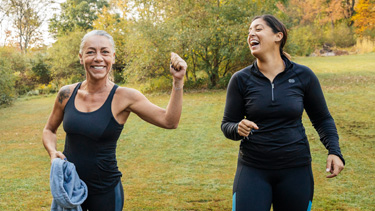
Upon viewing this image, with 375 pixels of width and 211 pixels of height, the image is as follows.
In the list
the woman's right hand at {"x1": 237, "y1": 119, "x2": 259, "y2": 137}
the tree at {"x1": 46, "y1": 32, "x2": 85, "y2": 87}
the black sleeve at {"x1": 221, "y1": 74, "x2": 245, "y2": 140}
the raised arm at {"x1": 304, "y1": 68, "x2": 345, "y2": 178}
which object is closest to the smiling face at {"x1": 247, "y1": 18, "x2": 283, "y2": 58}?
the black sleeve at {"x1": 221, "y1": 74, "x2": 245, "y2": 140}

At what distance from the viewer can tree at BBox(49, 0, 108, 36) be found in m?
36.4

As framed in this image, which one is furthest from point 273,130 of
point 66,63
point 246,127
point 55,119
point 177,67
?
point 66,63

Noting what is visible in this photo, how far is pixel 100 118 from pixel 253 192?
42.6 inches

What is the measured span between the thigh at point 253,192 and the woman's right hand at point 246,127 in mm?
285

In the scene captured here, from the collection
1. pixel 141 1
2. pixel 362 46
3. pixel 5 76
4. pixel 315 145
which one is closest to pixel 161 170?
pixel 315 145

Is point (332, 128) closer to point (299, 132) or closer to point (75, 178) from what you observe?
point (299, 132)

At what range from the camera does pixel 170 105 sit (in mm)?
2205

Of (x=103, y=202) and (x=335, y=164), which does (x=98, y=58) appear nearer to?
(x=103, y=202)

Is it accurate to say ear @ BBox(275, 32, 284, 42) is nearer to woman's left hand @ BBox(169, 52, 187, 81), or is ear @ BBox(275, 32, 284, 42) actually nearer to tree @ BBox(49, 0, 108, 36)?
woman's left hand @ BBox(169, 52, 187, 81)

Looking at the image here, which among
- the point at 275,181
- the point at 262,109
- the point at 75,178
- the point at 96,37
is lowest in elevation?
the point at 275,181

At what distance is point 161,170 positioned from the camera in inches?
260

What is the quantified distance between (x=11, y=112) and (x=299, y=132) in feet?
52.2

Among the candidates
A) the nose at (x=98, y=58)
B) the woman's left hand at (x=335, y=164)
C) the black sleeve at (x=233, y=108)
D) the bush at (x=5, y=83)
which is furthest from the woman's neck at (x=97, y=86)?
the bush at (x=5, y=83)

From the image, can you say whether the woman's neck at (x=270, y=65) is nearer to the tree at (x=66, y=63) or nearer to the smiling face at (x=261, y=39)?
the smiling face at (x=261, y=39)
